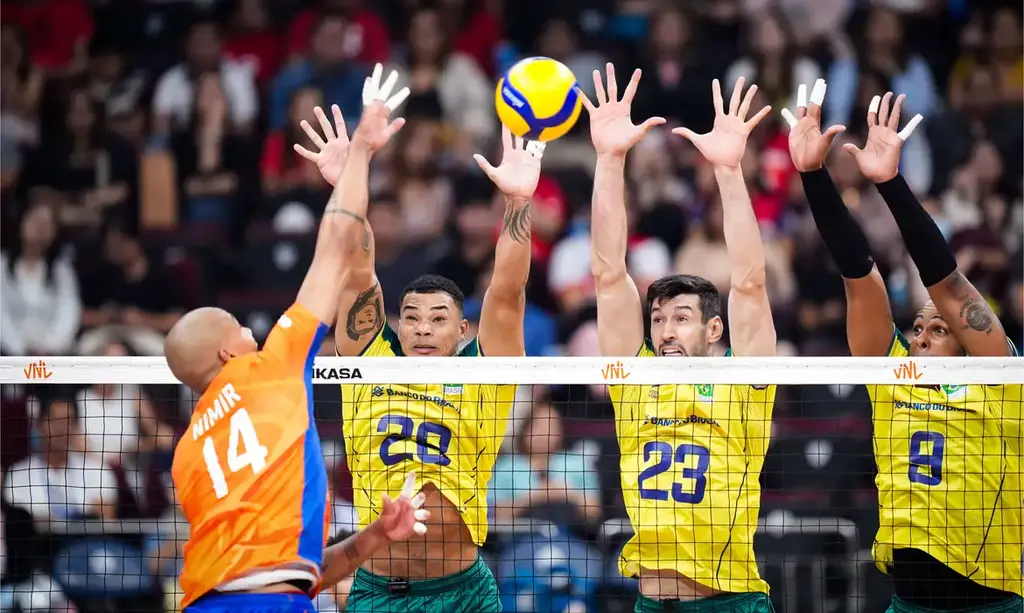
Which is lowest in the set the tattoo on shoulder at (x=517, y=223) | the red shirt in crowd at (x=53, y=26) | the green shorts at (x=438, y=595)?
the green shorts at (x=438, y=595)

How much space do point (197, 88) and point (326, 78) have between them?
167cm

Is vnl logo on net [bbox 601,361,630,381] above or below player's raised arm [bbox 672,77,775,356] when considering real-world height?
below

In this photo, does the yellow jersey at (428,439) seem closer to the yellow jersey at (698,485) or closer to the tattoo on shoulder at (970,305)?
the yellow jersey at (698,485)

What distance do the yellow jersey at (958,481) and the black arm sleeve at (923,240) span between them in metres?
0.76

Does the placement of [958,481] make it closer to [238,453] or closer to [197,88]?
[238,453]

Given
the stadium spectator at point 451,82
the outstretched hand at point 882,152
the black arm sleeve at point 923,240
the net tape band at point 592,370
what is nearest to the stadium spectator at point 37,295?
the stadium spectator at point 451,82

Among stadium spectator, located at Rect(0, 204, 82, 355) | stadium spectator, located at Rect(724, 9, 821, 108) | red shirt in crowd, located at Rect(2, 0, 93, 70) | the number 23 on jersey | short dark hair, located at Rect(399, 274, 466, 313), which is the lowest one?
the number 23 on jersey

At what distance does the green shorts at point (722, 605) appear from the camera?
7.88m

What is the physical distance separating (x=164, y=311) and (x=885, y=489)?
29.2ft

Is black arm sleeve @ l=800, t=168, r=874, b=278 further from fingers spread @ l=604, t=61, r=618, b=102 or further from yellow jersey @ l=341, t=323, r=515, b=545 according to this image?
yellow jersey @ l=341, t=323, r=515, b=545

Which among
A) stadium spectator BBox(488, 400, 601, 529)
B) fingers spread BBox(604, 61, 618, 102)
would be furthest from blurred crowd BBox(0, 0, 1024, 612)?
fingers spread BBox(604, 61, 618, 102)

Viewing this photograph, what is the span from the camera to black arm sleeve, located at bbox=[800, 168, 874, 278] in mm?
8219

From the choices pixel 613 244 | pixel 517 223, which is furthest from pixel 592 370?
pixel 517 223

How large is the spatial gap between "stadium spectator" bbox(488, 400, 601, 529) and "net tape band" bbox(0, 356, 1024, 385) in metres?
2.77
